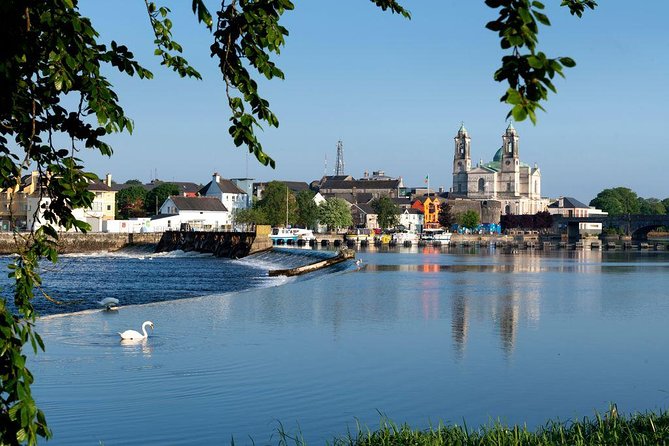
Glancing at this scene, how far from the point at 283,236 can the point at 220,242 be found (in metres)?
32.5

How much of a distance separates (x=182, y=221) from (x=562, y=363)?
129973 mm

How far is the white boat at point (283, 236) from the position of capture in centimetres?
14150

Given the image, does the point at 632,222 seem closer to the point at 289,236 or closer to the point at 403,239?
the point at 403,239

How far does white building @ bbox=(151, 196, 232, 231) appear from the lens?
477 feet

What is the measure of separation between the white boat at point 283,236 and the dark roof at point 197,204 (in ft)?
49.4

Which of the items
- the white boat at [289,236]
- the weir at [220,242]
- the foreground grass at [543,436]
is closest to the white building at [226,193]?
the white boat at [289,236]

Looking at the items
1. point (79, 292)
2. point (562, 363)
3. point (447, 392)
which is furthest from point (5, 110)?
point (79, 292)

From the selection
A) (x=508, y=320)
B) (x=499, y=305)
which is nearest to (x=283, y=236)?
(x=499, y=305)

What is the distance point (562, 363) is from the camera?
23.0 metres

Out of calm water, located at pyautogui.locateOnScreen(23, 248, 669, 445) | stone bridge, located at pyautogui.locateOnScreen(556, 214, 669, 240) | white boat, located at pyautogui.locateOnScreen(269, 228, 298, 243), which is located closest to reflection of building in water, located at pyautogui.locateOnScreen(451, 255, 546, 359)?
calm water, located at pyautogui.locateOnScreen(23, 248, 669, 445)

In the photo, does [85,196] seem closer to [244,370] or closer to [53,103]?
[53,103]

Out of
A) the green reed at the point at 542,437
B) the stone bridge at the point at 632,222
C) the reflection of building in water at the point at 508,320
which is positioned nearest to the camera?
the green reed at the point at 542,437

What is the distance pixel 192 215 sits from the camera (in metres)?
155

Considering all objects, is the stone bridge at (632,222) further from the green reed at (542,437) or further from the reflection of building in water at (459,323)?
the green reed at (542,437)
